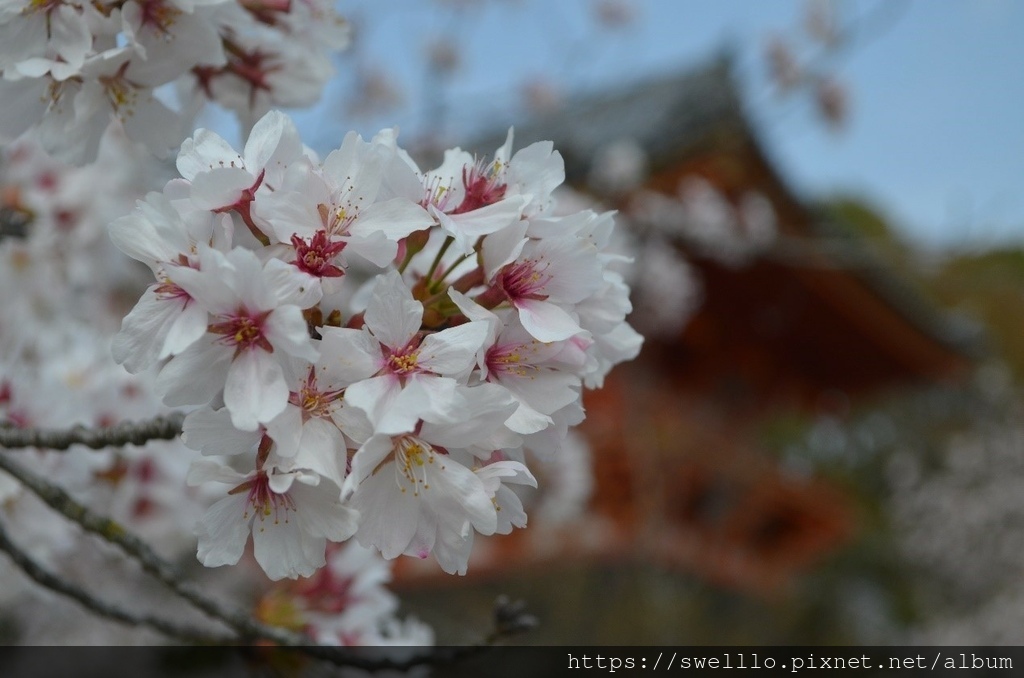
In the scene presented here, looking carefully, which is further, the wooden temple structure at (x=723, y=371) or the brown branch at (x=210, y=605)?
the wooden temple structure at (x=723, y=371)

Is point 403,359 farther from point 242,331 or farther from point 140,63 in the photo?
point 140,63

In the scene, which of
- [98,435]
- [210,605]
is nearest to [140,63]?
[98,435]

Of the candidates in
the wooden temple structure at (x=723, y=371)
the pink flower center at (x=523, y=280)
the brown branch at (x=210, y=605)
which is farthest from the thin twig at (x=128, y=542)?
the wooden temple structure at (x=723, y=371)

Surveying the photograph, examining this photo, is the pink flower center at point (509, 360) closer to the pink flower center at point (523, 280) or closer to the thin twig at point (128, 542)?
the pink flower center at point (523, 280)

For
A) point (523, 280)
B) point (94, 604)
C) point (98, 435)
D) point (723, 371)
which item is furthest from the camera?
point (723, 371)

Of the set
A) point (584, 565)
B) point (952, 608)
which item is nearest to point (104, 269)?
point (584, 565)
